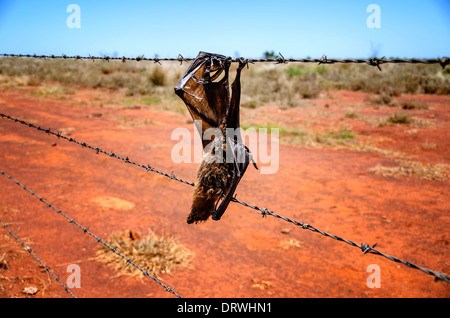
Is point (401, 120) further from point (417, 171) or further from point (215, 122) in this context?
point (215, 122)

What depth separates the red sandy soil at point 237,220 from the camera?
3205 mm

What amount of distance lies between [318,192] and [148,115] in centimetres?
870

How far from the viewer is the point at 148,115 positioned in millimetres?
12438

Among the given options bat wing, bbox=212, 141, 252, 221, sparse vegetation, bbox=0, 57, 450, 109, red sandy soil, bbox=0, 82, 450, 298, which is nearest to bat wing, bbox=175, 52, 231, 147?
bat wing, bbox=212, 141, 252, 221

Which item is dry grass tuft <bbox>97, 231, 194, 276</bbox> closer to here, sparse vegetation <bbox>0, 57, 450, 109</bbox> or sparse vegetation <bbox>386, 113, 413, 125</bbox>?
sparse vegetation <bbox>386, 113, 413, 125</bbox>

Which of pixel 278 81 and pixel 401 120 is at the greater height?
pixel 278 81

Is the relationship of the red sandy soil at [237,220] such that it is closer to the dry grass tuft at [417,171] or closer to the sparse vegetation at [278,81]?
the dry grass tuft at [417,171]

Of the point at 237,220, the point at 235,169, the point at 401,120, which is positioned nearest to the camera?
the point at 235,169

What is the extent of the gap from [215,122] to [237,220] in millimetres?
3447

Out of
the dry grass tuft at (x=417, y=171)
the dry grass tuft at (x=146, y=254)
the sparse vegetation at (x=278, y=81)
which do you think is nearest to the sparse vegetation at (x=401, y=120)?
the sparse vegetation at (x=278, y=81)

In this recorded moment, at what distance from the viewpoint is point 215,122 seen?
1.42 m

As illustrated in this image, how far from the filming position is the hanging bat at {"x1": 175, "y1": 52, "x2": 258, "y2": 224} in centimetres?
139

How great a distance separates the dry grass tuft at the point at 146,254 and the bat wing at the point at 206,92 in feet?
8.29

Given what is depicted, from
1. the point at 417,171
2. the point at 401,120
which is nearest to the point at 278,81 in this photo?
the point at 401,120
